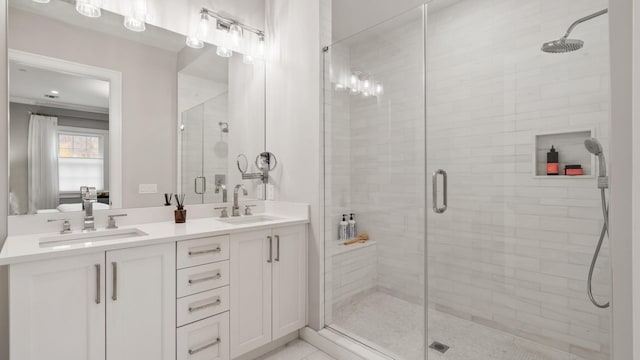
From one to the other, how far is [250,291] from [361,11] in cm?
234

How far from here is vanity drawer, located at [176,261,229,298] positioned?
5.18 feet

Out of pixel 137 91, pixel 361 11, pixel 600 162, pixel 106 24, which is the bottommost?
pixel 600 162

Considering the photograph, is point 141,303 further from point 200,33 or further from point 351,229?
point 200,33

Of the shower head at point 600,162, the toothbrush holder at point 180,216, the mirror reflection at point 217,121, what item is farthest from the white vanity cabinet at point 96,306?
the shower head at point 600,162

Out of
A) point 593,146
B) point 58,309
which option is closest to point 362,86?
point 593,146

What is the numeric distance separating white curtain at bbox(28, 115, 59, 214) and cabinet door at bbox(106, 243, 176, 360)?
63cm

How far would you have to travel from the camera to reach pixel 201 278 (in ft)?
5.42

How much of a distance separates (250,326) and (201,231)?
2.25 feet

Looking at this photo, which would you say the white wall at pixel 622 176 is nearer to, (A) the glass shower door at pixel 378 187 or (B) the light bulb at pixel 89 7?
(A) the glass shower door at pixel 378 187

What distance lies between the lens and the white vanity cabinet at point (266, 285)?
71.0 inches

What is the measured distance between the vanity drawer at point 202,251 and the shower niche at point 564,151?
5.84 feet

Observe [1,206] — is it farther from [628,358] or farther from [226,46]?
[628,358]

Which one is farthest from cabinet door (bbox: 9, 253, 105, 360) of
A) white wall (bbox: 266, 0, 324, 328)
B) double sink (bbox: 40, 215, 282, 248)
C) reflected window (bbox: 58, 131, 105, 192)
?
white wall (bbox: 266, 0, 324, 328)

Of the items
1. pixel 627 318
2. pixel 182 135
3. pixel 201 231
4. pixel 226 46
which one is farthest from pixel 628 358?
pixel 226 46
